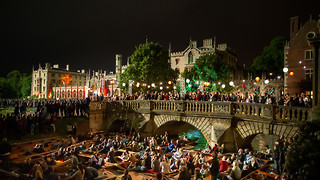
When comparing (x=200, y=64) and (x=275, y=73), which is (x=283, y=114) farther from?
(x=275, y=73)

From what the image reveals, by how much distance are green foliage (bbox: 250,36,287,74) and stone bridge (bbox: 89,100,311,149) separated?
44.8 meters

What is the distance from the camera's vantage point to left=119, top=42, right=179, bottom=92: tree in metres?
38.2

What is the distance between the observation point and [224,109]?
17.1 meters

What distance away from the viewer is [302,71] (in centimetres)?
3522

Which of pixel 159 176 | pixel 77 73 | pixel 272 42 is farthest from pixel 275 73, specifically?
pixel 77 73

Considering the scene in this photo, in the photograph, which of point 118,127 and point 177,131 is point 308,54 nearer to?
point 177,131

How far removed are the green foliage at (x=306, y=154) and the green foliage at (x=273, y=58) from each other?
5374cm

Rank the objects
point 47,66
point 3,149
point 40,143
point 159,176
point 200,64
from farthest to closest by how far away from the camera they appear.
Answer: point 47,66 < point 200,64 < point 40,143 < point 3,149 < point 159,176

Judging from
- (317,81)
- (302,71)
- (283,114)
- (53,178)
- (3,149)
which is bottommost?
(53,178)

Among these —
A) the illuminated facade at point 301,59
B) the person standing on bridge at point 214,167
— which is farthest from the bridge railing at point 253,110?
the illuminated facade at point 301,59

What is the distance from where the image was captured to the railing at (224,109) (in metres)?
13.6

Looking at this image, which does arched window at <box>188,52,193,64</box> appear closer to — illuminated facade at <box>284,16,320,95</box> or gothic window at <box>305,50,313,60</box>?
illuminated facade at <box>284,16,320,95</box>

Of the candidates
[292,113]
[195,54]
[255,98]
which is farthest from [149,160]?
[195,54]

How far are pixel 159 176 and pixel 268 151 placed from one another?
1080cm
